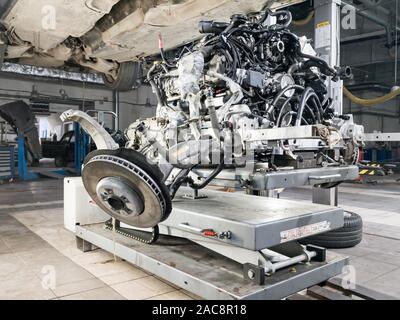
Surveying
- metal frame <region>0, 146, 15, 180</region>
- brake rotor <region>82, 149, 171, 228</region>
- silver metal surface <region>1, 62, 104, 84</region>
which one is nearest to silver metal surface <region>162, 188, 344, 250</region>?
brake rotor <region>82, 149, 171, 228</region>

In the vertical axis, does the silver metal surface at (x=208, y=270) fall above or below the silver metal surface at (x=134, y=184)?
below

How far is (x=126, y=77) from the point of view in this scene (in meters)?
5.50

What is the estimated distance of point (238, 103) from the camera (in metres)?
2.73

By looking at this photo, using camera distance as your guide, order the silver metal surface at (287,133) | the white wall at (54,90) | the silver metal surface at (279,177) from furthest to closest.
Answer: the white wall at (54,90) < the silver metal surface at (279,177) < the silver metal surface at (287,133)

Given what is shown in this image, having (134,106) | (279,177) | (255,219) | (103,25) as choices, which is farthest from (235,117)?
(134,106)

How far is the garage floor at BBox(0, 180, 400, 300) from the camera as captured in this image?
209cm

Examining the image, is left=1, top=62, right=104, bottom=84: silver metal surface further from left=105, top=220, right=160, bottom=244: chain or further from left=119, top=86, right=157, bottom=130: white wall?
left=105, top=220, right=160, bottom=244: chain

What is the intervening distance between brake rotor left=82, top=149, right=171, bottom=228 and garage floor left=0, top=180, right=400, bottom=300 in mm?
527

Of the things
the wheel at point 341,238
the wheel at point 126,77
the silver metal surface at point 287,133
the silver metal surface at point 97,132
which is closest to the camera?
the silver metal surface at point 287,133

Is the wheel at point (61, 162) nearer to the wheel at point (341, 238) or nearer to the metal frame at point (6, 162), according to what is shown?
the metal frame at point (6, 162)

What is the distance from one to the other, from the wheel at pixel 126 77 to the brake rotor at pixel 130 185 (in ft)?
12.4

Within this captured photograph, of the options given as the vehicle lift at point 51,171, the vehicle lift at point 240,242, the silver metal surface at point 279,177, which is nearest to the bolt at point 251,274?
the vehicle lift at point 240,242

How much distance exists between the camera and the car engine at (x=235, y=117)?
198 cm

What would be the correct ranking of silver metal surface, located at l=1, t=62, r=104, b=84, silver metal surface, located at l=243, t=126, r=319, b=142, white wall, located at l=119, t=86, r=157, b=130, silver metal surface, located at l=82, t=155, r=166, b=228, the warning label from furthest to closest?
white wall, located at l=119, t=86, r=157, b=130
silver metal surface, located at l=1, t=62, r=104, b=84
silver metal surface, located at l=243, t=126, r=319, b=142
the warning label
silver metal surface, located at l=82, t=155, r=166, b=228
